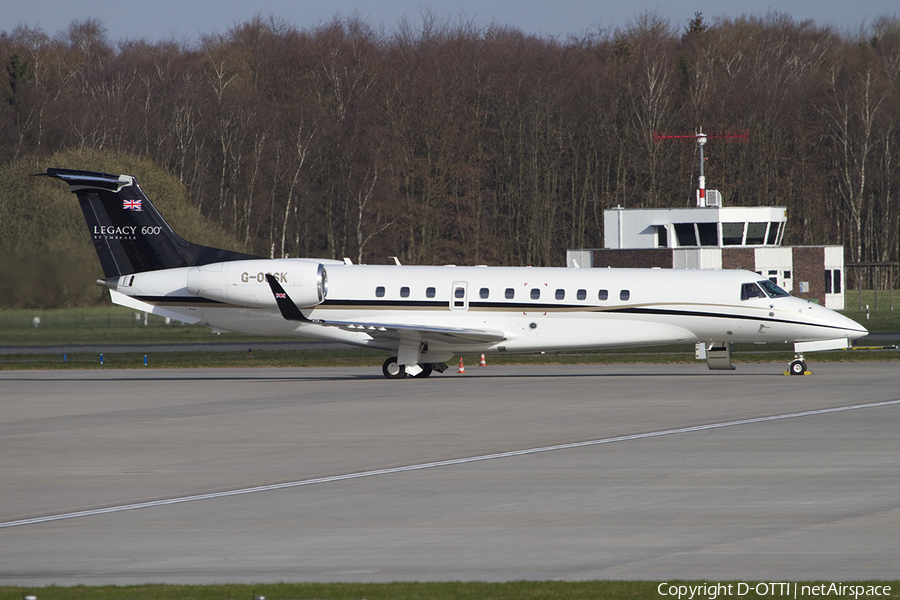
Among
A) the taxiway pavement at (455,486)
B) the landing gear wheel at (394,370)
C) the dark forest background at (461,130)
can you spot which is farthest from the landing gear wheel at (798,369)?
the dark forest background at (461,130)

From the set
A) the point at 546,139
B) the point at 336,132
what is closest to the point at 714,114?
the point at 546,139

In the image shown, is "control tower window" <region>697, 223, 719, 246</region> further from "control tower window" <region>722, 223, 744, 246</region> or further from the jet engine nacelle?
the jet engine nacelle

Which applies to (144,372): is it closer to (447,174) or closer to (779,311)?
(779,311)

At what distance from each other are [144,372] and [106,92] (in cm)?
4832

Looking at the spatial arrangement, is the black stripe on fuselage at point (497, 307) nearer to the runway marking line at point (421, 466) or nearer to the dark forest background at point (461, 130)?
the runway marking line at point (421, 466)

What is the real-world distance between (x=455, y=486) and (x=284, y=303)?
47.3 feet

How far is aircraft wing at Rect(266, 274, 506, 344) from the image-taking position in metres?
Answer: 25.4

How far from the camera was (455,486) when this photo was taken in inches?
465

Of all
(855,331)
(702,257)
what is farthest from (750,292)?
(702,257)

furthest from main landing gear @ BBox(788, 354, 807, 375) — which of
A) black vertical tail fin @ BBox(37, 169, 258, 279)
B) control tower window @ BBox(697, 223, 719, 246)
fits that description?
control tower window @ BBox(697, 223, 719, 246)

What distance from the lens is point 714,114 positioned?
7775cm

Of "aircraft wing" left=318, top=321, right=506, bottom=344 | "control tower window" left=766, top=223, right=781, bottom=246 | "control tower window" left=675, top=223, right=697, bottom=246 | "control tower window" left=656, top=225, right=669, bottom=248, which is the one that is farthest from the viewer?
"control tower window" left=656, top=225, right=669, bottom=248

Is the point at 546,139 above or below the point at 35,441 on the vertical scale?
above

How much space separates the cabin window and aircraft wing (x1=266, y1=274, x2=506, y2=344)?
6068 millimetres
